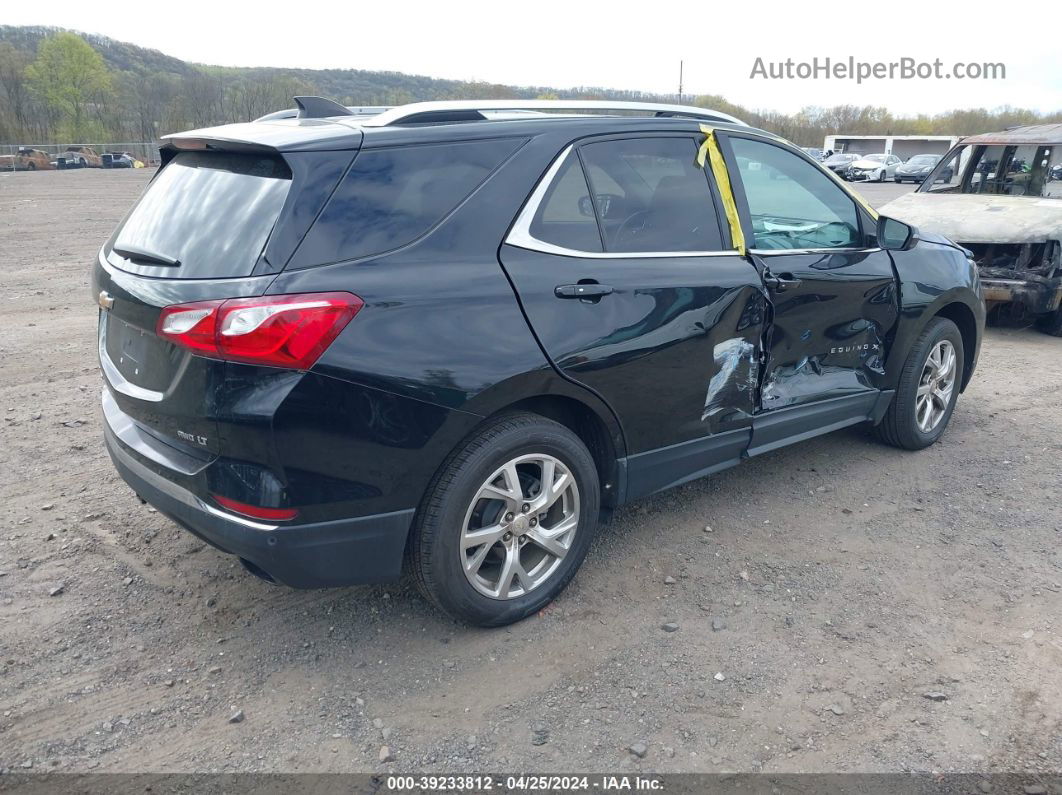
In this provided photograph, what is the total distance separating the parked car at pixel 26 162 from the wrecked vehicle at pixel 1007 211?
50119 mm

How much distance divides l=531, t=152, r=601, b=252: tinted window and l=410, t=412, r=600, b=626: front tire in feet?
2.29

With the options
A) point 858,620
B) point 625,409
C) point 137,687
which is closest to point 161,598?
point 137,687

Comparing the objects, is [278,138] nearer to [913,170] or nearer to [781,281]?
[781,281]

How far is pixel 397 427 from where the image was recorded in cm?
274

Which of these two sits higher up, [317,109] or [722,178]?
[317,109]

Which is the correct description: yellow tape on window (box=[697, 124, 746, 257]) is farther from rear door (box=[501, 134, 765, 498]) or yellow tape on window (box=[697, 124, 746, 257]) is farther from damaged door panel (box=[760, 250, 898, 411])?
damaged door panel (box=[760, 250, 898, 411])

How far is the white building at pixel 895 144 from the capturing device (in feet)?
220

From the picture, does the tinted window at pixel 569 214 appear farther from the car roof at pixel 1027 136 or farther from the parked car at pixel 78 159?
the parked car at pixel 78 159

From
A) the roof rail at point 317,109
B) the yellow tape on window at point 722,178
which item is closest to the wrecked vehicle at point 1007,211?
the yellow tape on window at point 722,178

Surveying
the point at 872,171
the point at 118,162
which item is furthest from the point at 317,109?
the point at 118,162

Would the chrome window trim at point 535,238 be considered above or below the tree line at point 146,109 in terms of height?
below

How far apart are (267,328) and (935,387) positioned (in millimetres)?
4170

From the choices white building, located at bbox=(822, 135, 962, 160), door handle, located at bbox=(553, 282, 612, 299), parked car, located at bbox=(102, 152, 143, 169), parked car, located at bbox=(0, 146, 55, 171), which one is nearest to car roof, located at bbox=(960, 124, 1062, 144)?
door handle, located at bbox=(553, 282, 612, 299)

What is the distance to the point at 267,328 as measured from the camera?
8.31ft
